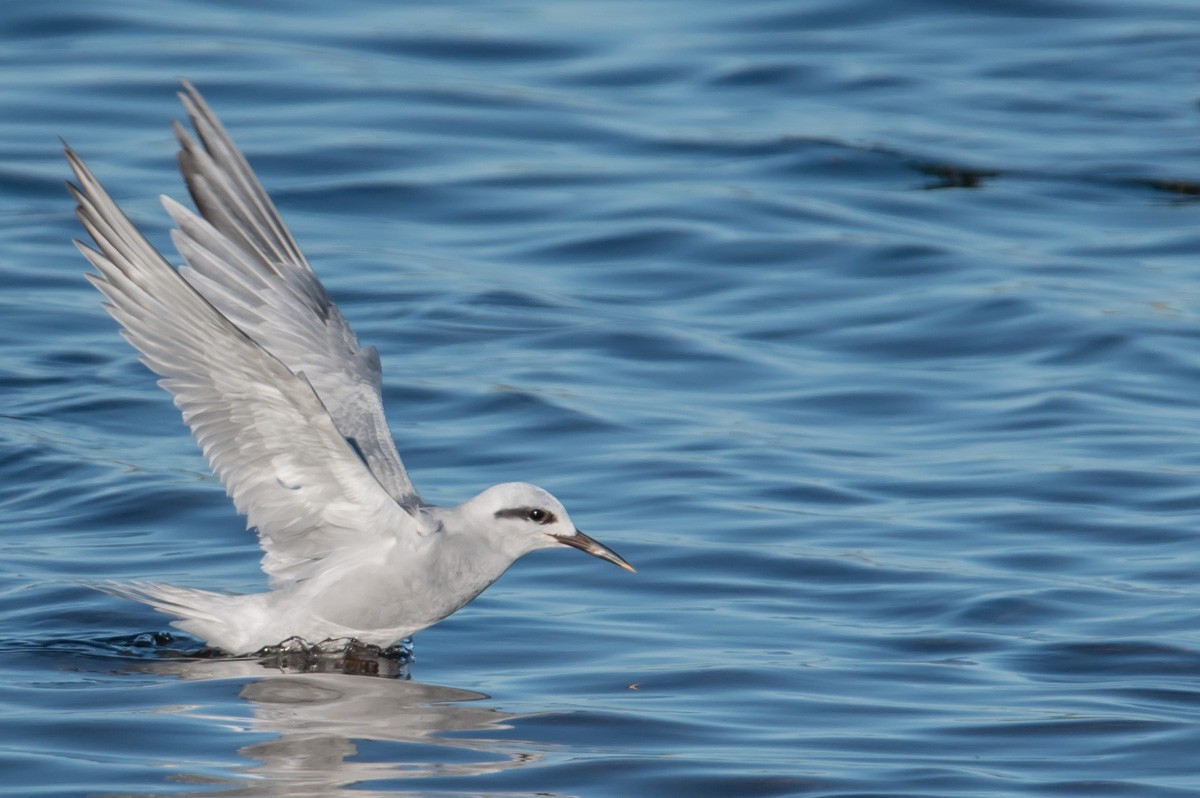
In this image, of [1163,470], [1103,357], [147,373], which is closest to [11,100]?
[147,373]

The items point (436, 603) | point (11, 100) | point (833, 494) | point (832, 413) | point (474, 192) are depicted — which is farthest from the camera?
point (11, 100)

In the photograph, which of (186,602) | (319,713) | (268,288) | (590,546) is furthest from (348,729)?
(268,288)

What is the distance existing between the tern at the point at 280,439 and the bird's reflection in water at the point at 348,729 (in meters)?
0.32

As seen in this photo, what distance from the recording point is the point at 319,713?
7723 mm

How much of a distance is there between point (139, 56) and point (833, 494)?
11.7m

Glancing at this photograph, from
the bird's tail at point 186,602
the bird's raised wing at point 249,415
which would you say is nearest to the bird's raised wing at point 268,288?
the bird's raised wing at point 249,415

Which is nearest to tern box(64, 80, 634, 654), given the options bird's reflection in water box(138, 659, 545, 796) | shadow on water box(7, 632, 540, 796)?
shadow on water box(7, 632, 540, 796)

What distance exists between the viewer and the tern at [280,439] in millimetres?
7668

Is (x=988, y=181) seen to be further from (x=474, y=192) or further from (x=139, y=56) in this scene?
(x=139, y=56)

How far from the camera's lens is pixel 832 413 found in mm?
12391

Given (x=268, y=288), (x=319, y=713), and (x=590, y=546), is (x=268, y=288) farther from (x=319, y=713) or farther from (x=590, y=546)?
(x=319, y=713)

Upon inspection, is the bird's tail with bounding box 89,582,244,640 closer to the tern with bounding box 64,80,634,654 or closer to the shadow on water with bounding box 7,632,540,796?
the tern with bounding box 64,80,634,654

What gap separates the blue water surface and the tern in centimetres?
32

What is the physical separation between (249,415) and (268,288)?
1.76 meters
